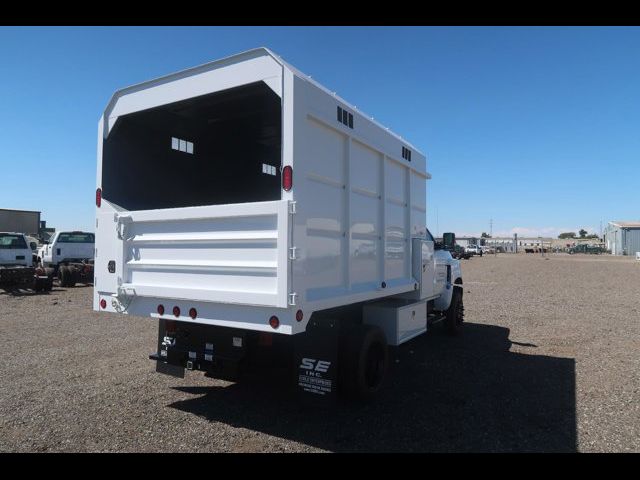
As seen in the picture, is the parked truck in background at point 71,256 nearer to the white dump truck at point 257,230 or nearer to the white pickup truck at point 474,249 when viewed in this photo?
the white dump truck at point 257,230

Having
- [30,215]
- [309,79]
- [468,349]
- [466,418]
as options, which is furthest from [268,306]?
[30,215]

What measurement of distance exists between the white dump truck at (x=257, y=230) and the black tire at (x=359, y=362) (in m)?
0.01

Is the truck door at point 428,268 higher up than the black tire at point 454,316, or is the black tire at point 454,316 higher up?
the truck door at point 428,268

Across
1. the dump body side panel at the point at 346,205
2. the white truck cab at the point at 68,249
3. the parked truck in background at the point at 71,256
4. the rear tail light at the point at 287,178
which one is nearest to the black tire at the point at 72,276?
the parked truck in background at the point at 71,256

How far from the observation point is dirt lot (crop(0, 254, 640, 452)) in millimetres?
4191

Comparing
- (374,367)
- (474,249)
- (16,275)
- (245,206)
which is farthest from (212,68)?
(474,249)

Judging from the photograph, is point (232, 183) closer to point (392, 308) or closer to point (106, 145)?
point (106, 145)

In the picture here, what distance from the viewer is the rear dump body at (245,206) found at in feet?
12.7

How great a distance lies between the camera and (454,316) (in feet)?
28.6

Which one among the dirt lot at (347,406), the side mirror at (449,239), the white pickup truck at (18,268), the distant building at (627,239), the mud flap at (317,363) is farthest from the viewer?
the distant building at (627,239)

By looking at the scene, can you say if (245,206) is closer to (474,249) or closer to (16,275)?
(16,275)

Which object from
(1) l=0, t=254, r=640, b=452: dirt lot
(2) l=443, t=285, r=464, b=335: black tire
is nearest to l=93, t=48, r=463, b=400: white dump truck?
(1) l=0, t=254, r=640, b=452: dirt lot

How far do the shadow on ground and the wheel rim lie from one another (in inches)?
10.6
